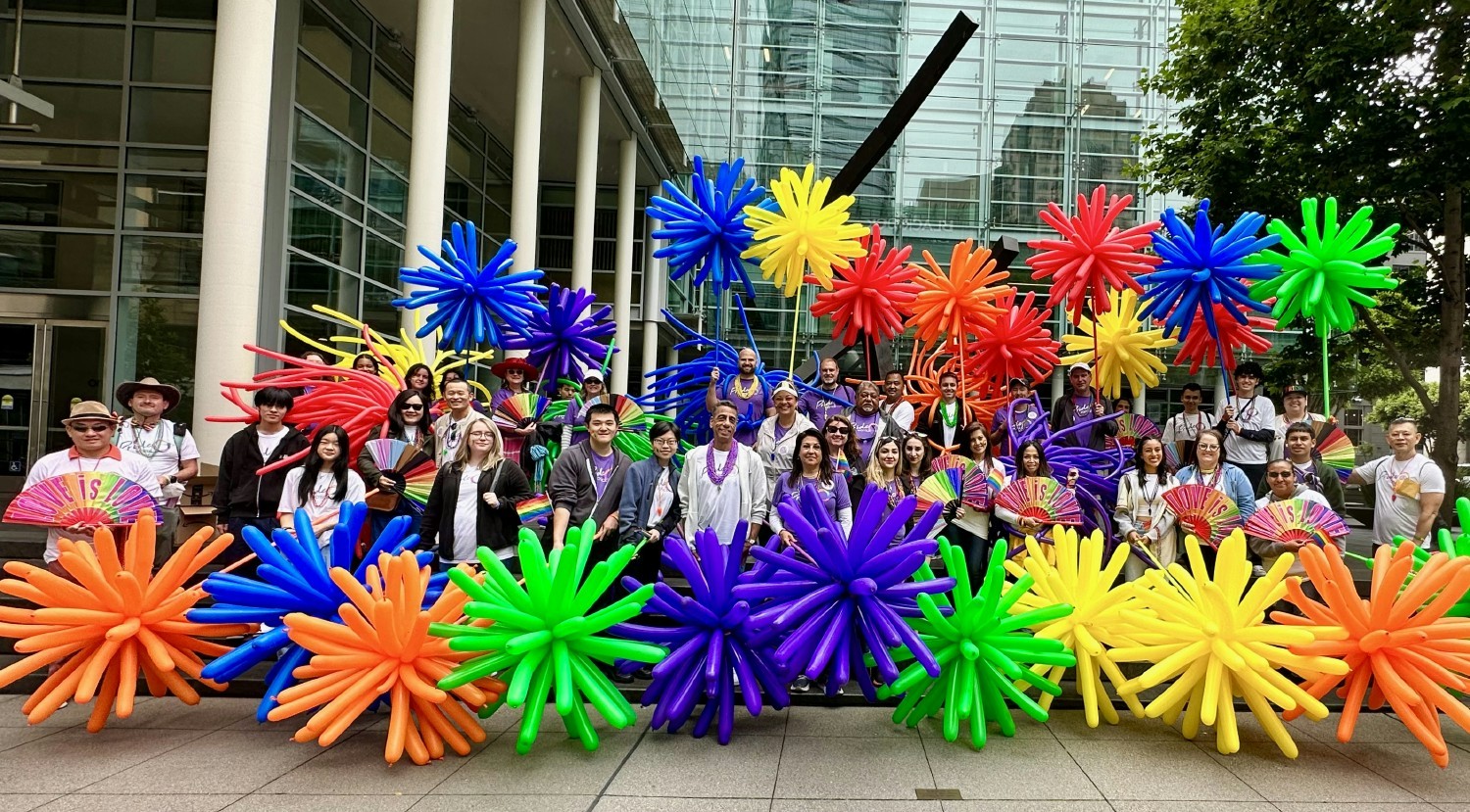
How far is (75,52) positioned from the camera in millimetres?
10609

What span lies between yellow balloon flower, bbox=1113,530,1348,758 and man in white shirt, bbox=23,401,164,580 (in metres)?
5.45

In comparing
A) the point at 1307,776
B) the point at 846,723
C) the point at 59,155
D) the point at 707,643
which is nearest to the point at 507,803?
the point at 707,643

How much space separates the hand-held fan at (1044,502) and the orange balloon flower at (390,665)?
337 centimetres

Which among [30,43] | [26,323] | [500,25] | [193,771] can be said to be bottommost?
[193,771]

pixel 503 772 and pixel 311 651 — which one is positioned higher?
pixel 311 651

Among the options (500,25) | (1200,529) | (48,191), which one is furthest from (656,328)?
(1200,529)

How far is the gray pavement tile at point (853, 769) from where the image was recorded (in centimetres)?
388

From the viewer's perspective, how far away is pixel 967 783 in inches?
156

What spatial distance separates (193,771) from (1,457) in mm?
8909

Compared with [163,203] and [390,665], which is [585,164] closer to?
[163,203]

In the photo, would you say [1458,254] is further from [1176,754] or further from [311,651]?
[311,651]

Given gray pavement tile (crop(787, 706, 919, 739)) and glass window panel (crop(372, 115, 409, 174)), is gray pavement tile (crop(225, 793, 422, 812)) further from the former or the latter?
glass window panel (crop(372, 115, 409, 174))

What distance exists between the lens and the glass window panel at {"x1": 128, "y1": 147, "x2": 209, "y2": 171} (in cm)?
1061

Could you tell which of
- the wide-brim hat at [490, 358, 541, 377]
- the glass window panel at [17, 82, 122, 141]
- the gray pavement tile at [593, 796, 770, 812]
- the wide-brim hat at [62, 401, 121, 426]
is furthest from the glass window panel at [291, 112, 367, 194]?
the gray pavement tile at [593, 796, 770, 812]
